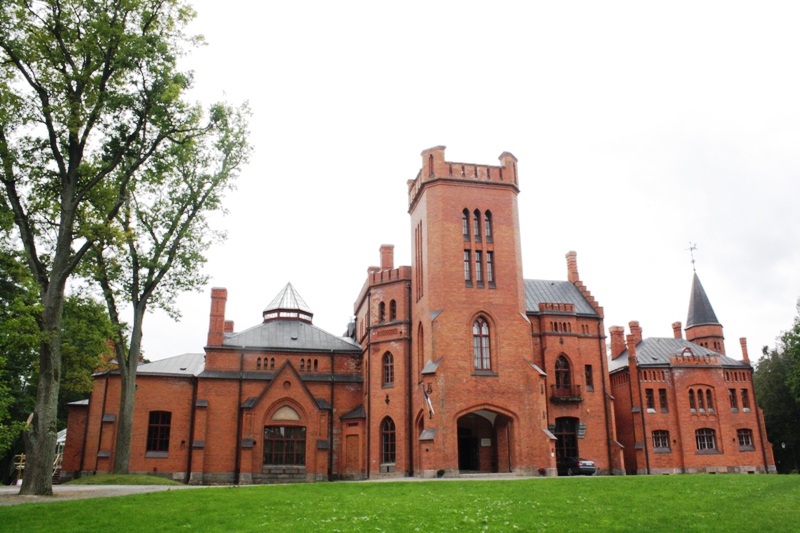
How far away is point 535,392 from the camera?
27578 mm

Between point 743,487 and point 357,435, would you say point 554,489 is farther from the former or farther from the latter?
point 357,435

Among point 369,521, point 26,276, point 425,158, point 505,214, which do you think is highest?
point 425,158

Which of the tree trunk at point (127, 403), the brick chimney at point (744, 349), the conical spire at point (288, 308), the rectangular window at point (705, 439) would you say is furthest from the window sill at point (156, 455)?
the brick chimney at point (744, 349)

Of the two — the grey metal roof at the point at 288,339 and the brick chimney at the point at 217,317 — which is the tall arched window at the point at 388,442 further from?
the brick chimney at the point at 217,317

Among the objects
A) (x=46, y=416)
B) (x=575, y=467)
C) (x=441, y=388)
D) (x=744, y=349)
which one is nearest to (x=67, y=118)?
(x=46, y=416)

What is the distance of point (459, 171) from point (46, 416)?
67.5 ft

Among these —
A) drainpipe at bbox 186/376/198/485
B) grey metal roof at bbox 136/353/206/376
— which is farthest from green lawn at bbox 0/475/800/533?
grey metal roof at bbox 136/353/206/376

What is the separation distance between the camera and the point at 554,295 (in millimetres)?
36938

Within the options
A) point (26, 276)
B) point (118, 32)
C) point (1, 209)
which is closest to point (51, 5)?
point (118, 32)

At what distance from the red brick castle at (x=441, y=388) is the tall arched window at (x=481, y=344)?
65 millimetres

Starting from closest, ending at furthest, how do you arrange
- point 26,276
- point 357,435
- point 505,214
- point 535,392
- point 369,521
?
point 369,521 < point 26,276 < point 535,392 < point 505,214 < point 357,435

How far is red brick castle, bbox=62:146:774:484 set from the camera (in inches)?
1095

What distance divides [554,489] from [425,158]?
18.0m

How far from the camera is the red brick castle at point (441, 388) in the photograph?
91.2 ft
